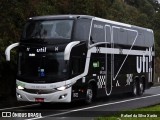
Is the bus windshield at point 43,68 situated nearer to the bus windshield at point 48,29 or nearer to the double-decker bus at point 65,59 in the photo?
the double-decker bus at point 65,59

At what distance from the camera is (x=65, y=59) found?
1842cm

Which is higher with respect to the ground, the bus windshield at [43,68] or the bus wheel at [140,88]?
the bus windshield at [43,68]

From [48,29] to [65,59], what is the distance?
1646mm

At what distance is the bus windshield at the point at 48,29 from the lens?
19.0 m

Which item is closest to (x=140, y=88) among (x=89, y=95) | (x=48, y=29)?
(x=89, y=95)

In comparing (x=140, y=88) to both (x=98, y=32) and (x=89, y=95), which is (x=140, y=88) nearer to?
(x=98, y=32)

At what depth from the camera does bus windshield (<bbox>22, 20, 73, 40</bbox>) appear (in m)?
19.0

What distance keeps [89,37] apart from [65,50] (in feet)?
7.51

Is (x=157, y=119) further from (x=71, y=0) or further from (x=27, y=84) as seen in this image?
(x=71, y=0)

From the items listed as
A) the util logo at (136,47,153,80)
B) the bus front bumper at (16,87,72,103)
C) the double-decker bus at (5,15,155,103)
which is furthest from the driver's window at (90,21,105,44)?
the util logo at (136,47,153,80)

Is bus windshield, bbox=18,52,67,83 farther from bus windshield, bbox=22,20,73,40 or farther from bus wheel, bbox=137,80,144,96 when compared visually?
bus wheel, bbox=137,80,144,96

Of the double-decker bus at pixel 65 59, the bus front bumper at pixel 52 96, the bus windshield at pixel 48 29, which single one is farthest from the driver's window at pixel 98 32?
the bus front bumper at pixel 52 96

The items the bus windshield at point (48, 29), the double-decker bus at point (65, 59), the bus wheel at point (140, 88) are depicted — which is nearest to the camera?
the double-decker bus at point (65, 59)

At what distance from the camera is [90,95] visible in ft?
67.7
